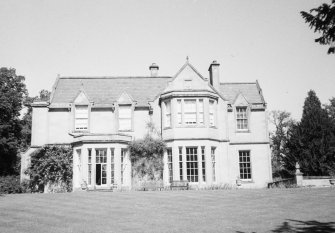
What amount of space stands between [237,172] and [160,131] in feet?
26.2

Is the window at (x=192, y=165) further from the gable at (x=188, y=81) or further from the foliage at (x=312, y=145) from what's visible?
the foliage at (x=312, y=145)

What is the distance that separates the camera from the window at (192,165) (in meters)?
27.8

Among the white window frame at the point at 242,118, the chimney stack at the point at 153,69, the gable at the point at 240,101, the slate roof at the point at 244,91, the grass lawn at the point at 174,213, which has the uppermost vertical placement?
the chimney stack at the point at 153,69

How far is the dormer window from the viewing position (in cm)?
3106

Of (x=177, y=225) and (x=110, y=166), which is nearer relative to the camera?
(x=177, y=225)

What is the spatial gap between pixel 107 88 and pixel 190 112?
30.3ft

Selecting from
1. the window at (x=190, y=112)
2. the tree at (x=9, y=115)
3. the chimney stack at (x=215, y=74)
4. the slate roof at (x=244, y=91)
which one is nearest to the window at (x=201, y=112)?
the window at (x=190, y=112)

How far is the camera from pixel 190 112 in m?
28.8

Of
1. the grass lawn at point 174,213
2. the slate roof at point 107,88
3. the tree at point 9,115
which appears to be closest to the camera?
the grass lawn at point 174,213

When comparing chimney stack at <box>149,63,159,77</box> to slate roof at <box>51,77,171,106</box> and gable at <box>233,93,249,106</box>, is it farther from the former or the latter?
gable at <box>233,93,249,106</box>

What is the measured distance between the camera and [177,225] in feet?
41.7

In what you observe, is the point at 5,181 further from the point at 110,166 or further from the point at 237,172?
the point at 237,172

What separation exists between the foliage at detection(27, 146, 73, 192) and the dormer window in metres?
5.02

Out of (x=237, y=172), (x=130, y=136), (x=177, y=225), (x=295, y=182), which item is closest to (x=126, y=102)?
(x=130, y=136)
